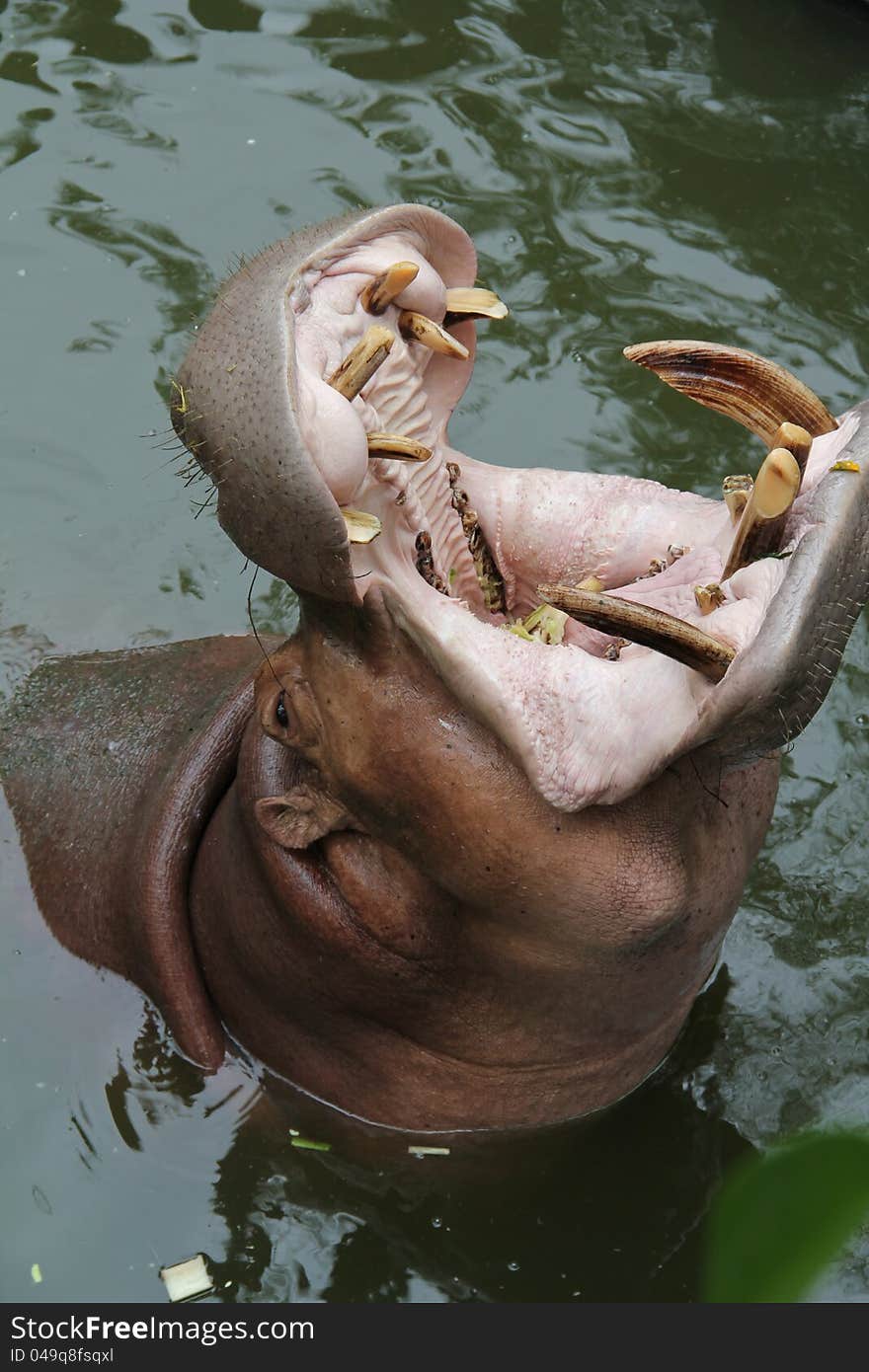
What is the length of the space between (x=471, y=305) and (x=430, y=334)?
0.17 meters

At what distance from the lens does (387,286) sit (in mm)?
2844

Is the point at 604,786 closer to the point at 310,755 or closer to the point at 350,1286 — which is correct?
the point at 310,755

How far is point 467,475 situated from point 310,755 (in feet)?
2.04

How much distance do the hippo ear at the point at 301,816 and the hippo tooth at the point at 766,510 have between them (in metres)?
0.86

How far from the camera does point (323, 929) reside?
11.1 feet

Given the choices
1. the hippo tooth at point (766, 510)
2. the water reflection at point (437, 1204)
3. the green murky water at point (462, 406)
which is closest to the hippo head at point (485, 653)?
the hippo tooth at point (766, 510)

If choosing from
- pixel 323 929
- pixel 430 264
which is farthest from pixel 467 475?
pixel 323 929

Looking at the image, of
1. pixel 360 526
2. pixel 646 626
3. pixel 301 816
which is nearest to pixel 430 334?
pixel 360 526

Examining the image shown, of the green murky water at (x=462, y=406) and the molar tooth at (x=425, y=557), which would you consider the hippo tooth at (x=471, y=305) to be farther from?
the green murky water at (x=462, y=406)

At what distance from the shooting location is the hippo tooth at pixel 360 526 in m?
2.69

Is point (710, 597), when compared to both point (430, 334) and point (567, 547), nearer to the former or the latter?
point (567, 547)

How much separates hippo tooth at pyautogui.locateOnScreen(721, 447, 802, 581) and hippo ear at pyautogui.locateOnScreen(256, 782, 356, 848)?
0.86m

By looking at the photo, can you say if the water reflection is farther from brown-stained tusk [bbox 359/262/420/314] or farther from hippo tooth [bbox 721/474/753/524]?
brown-stained tusk [bbox 359/262/420/314]

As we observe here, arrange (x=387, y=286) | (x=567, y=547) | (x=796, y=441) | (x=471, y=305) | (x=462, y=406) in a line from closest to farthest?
(x=796, y=441)
(x=387, y=286)
(x=471, y=305)
(x=567, y=547)
(x=462, y=406)
